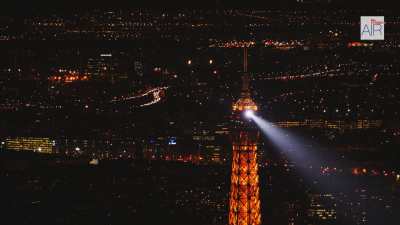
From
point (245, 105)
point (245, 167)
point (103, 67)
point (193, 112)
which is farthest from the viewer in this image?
point (193, 112)

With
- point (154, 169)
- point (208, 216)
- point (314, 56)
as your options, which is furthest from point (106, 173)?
point (314, 56)

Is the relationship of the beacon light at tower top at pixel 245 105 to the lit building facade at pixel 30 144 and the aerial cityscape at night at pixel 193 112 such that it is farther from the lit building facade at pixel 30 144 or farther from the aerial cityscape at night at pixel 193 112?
the lit building facade at pixel 30 144

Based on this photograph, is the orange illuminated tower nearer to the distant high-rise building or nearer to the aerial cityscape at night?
the aerial cityscape at night

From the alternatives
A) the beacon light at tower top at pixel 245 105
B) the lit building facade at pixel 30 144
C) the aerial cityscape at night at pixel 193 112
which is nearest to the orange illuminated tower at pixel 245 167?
the beacon light at tower top at pixel 245 105

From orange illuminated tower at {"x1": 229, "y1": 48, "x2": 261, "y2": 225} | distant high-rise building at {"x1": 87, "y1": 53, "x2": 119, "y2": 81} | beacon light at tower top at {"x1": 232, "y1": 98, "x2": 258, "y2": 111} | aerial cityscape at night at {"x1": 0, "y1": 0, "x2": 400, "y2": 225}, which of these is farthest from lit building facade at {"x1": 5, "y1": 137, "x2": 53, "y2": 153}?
beacon light at tower top at {"x1": 232, "y1": 98, "x2": 258, "y2": 111}

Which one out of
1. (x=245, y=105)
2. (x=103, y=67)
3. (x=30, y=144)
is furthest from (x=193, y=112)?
(x=245, y=105)

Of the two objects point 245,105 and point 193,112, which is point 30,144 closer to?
point 193,112

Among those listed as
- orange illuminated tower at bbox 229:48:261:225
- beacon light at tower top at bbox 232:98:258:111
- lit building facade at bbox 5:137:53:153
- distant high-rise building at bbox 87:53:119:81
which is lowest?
orange illuminated tower at bbox 229:48:261:225

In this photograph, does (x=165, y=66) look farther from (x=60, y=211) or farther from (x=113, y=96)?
(x=60, y=211)
